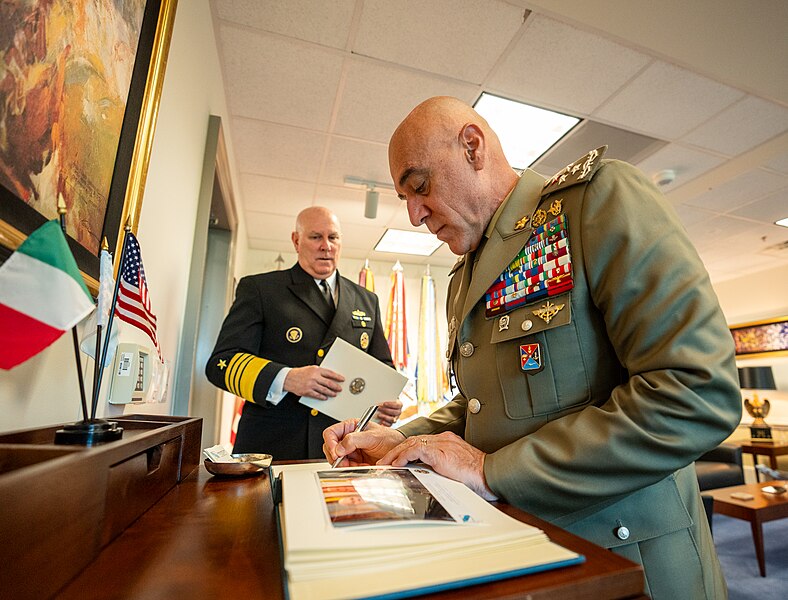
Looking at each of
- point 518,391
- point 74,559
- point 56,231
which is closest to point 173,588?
point 74,559

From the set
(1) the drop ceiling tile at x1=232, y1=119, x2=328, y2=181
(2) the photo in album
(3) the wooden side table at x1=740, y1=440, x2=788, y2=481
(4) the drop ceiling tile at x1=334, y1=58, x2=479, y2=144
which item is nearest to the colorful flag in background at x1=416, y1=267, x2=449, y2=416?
(1) the drop ceiling tile at x1=232, y1=119, x2=328, y2=181

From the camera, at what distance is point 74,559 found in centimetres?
37

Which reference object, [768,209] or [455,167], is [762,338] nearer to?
[768,209]

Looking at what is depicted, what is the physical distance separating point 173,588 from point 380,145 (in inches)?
110

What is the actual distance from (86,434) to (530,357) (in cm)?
61

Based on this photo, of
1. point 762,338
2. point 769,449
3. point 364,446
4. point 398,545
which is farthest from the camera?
point 762,338

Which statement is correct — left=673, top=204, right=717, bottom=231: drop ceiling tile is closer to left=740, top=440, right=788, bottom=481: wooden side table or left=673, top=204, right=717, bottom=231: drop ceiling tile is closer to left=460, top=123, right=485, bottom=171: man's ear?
left=740, top=440, right=788, bottom=481: wooden side table

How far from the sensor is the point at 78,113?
70 cm

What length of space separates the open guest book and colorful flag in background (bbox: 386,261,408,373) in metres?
4.16

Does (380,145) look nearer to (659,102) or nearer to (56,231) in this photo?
(659,102)

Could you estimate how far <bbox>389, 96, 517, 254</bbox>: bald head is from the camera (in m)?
0.95

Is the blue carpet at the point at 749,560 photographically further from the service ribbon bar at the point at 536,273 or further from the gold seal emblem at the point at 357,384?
the service ribbon bar at the point at 536,273

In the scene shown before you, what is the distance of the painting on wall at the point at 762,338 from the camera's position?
5.74m

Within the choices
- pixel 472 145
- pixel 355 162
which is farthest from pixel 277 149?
pixel 472 145
